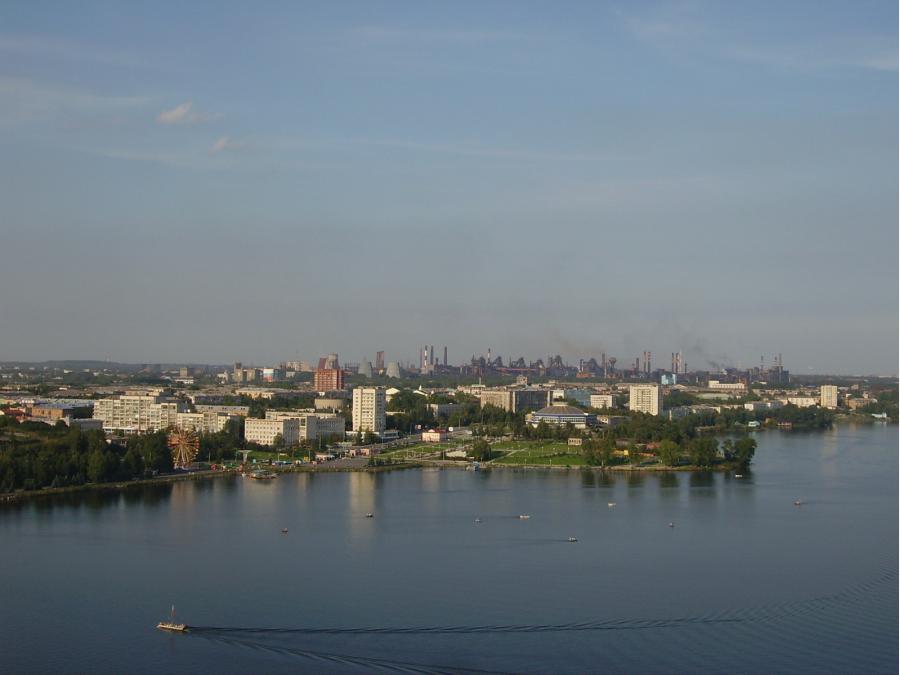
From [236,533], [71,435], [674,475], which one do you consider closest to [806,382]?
[674,475]

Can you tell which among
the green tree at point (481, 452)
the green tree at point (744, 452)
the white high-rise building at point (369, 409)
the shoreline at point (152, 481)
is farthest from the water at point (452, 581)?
the white high-rise building at point (369, 409)

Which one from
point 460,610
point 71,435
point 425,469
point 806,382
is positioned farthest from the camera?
point 806,382

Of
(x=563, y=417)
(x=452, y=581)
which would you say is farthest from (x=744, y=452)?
(x=452, y=581)

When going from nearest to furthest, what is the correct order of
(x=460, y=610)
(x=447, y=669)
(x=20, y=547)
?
(x=447, y=669) → (x=460, y=610) → (x=20, y=547)

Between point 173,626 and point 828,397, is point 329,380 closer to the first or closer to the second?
point 828,397

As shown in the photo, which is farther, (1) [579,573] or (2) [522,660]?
(1) [579,573]

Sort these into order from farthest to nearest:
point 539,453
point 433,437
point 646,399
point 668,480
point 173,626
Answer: point 646,399
point 433,437
point 539,453
point 668,480
point 173,626

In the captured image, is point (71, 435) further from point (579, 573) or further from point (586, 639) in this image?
point (586, 639)
